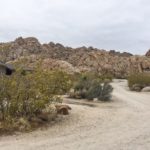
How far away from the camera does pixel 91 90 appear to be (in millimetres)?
30547

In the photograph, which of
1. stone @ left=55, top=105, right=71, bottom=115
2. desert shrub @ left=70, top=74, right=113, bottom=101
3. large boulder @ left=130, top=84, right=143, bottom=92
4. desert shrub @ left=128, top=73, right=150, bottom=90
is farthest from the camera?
desert shrub @ left=128, top=73, right=150, bottom=90

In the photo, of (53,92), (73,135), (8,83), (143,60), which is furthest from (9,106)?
(143,60)

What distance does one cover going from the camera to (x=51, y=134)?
1583cm

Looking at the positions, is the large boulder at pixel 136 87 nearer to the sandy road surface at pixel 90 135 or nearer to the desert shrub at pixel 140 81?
the desert shrub at pixel 140 81

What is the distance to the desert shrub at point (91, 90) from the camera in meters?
30.3

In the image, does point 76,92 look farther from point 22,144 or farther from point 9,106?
point 22,144

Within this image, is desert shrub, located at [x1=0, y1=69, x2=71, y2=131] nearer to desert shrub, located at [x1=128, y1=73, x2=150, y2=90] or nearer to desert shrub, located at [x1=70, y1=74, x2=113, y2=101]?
desert shrub, located at [x1=70, y1=74, x2=113, y2=101]

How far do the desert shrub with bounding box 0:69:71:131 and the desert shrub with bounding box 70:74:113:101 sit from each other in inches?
446

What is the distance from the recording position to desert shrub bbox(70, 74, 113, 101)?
30.3 meters

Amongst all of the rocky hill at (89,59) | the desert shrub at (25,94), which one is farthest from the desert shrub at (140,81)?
the desert shrub at (25,94)

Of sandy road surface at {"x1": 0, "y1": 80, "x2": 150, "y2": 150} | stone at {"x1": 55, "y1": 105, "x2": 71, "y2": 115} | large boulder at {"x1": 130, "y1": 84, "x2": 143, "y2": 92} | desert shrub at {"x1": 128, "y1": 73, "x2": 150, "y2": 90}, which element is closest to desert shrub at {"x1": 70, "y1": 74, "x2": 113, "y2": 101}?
sandy road surface at {"x1": 0, "y1": 80, "x2": 150, "y2": 150}

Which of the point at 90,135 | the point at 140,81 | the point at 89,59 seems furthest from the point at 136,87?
the point at 89,59

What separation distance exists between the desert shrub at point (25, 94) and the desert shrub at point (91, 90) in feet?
37.2

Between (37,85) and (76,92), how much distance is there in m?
12.6
